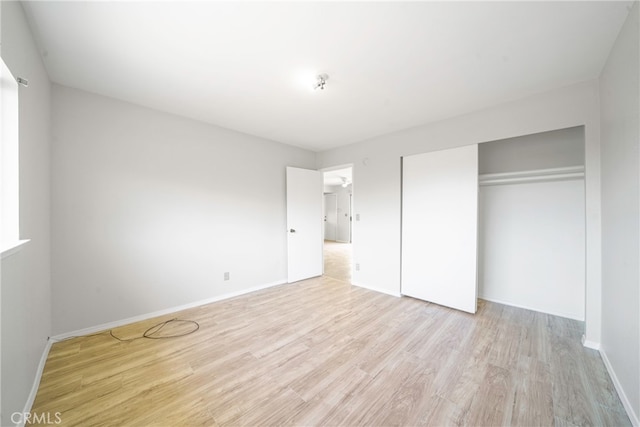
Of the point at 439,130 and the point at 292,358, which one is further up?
the point at 439,130

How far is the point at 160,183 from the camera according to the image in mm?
2799

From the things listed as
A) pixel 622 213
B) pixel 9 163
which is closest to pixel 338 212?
pixel 622 213

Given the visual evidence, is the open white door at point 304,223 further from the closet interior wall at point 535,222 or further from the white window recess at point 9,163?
the white window recess at point 9,163

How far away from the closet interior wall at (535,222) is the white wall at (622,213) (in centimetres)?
90

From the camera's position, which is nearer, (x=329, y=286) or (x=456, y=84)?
(x=456, y=84)

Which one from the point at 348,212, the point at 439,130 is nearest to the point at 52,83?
the point at 439,130

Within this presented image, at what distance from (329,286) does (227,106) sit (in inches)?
123

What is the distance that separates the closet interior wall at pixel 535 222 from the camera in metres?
2.72

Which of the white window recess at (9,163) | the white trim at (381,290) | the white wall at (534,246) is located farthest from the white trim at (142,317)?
the white wall at (534,246)

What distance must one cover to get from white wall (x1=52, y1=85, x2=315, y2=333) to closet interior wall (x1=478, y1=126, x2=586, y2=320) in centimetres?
350

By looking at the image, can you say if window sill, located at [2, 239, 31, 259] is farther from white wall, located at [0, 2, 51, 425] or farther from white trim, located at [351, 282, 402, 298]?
white trim, located at [351, 282, 402, 298]

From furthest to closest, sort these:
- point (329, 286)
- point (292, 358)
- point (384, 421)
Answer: point (329, 286), point (292, 358), point (384, 421)

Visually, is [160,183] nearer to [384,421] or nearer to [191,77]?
[191,77]

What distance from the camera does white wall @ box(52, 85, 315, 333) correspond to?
2273mm
